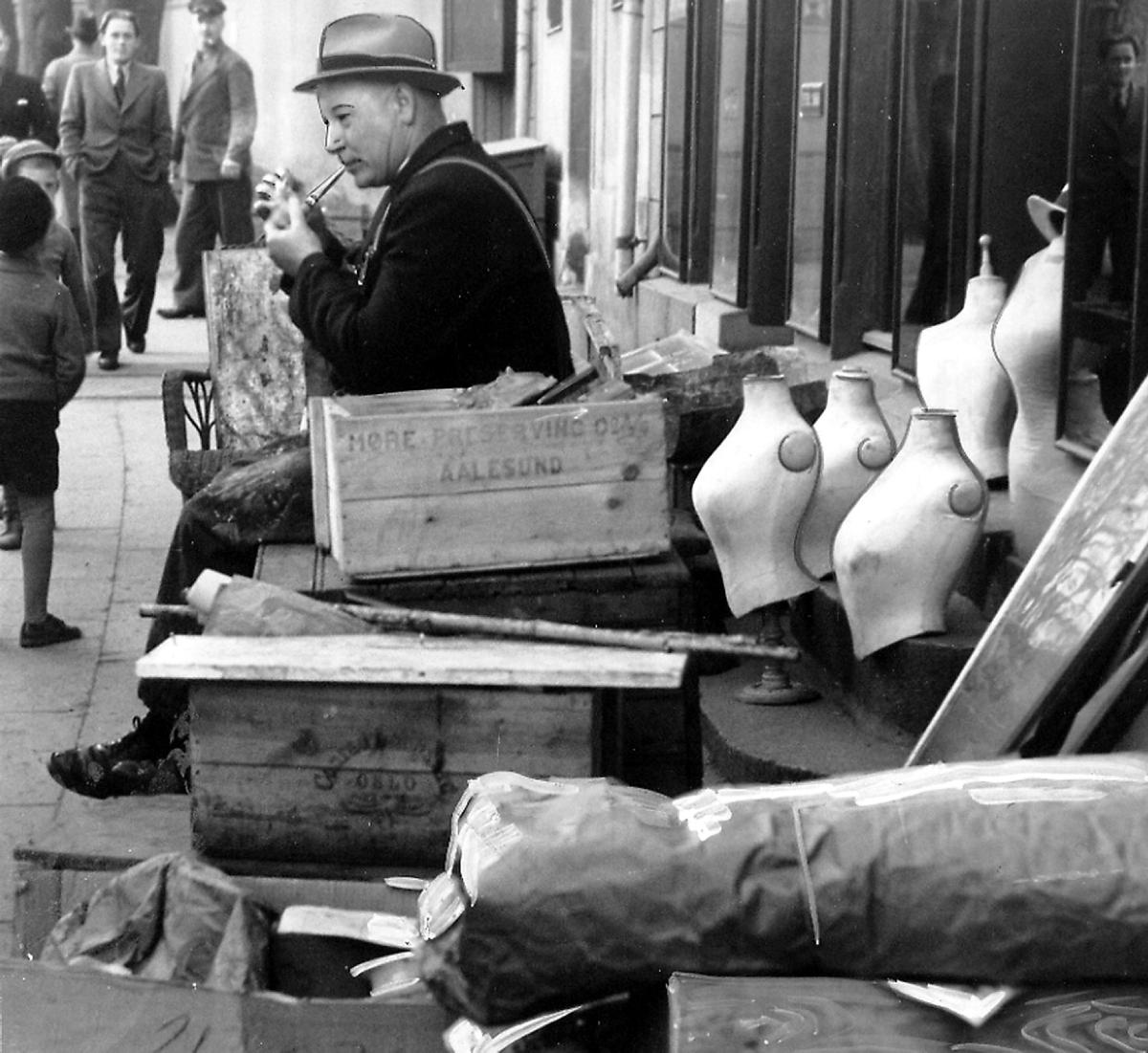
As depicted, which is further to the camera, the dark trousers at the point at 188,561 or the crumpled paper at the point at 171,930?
the dark trousers at the point at 188,561

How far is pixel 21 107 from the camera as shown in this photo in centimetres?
1423

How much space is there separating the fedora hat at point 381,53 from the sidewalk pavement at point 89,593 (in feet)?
5.99

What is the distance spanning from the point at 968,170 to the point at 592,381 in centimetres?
217

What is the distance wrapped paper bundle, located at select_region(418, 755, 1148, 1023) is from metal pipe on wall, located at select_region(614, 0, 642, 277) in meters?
9.30

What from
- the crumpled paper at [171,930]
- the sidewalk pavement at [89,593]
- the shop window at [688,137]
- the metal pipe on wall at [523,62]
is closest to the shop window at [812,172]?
the shop window at [688,137]

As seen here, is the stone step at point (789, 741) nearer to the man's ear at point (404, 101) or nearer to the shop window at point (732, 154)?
the man's ear at point (404, 101)

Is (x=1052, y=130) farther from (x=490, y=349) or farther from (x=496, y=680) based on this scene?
(x=496, y=680)

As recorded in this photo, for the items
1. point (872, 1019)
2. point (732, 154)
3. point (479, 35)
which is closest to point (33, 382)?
point (732, 154)

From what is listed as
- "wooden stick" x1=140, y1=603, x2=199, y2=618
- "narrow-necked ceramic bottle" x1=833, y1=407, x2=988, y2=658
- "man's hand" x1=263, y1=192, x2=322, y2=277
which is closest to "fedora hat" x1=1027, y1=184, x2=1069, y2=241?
"narrow-necked ceramic bottle" x1=833, y1=407, x2=988, y2=658

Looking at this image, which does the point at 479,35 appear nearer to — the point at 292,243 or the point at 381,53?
the point at 381,53

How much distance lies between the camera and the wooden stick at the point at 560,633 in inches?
146

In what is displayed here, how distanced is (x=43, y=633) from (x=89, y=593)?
2.31ft

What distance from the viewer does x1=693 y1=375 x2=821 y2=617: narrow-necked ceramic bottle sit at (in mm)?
4758

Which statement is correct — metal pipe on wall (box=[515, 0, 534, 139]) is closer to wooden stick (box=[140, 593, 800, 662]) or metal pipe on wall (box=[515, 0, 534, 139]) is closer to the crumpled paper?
wooden stick (box=[140, 593, 800, 662])
